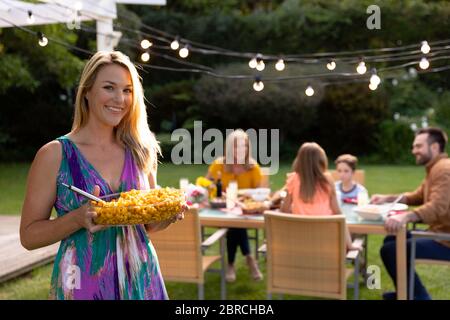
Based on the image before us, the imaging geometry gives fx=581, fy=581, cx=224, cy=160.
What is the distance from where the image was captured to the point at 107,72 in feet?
5.98

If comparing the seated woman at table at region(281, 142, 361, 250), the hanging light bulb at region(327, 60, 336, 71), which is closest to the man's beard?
the seated woman at table at region(281, 142, 361, 250)

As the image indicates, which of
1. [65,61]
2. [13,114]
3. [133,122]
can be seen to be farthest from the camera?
[13,114]

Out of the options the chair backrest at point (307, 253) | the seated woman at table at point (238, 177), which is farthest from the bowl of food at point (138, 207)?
the seated woman at table at point (238, 177)

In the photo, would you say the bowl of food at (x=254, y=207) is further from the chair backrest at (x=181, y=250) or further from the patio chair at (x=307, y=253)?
the patio chair at (x=307, y=253)

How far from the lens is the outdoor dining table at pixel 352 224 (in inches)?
154

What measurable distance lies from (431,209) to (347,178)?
1.00 m

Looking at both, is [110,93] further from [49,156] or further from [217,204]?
[217,204]

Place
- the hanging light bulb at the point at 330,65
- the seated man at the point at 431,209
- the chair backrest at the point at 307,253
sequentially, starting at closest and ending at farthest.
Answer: the chair backrest at the point at 307,253, the hanging light bulb at the point at 330,65, the seated man at the point at 431,209

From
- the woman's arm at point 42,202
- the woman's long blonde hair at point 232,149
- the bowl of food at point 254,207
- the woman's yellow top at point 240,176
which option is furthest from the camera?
the woman's yellow top at point 240,176

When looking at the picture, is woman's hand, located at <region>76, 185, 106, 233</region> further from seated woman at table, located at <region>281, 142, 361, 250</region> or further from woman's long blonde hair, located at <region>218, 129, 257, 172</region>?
woman's long blonde hair, located at <region>218, 129, 257, 172</region>

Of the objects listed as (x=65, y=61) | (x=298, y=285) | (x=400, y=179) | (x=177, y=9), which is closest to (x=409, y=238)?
(x=298, y=285)

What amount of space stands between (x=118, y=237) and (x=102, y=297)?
7.6 inches

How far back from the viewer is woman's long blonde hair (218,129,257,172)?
4.86 meters

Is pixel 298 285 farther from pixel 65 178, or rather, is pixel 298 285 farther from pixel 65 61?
pixel 65 61
